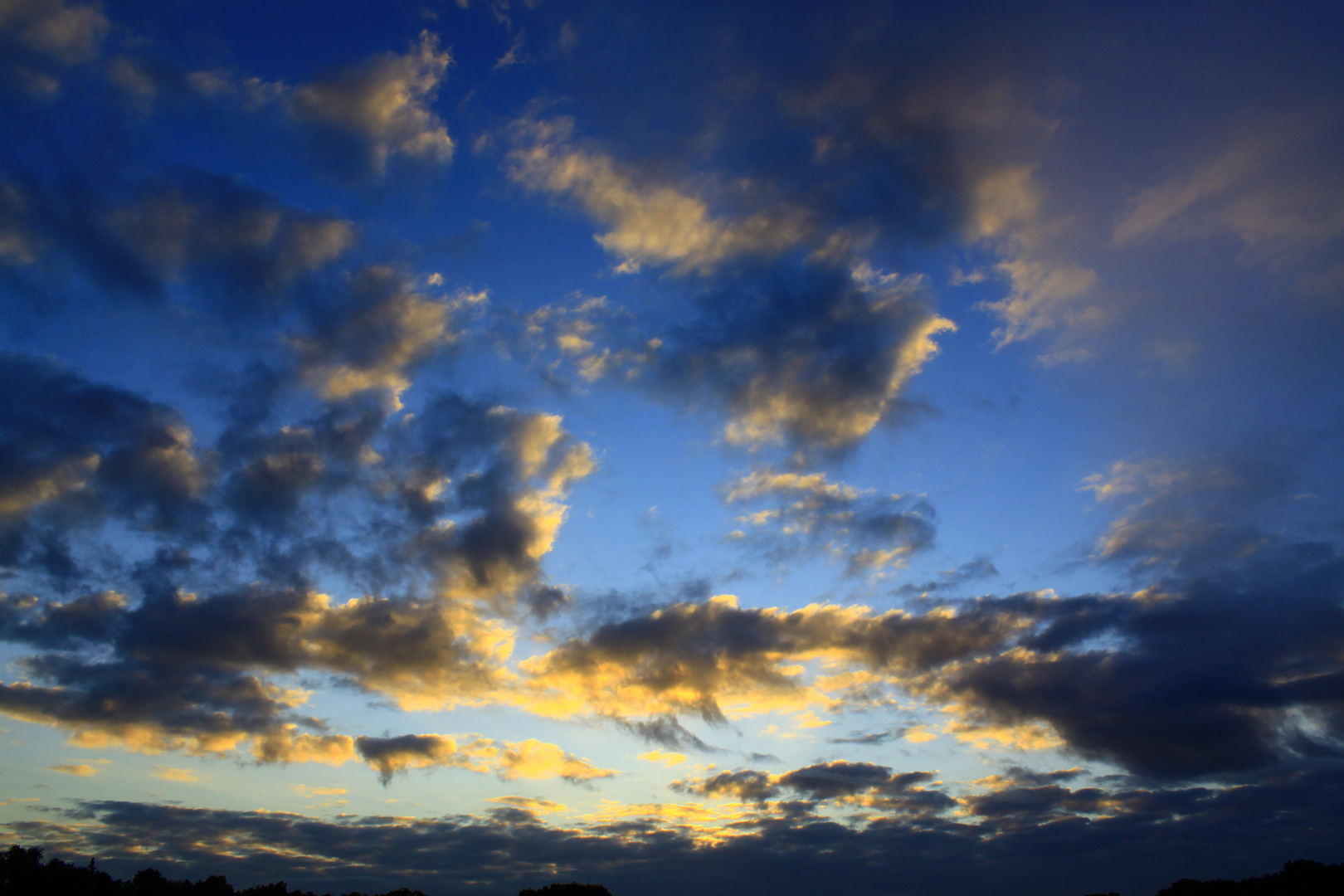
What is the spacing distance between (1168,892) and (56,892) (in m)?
171

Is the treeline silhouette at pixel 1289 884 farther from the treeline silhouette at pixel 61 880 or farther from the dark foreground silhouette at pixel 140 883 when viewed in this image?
the treeline silhouette at pixel 61 880

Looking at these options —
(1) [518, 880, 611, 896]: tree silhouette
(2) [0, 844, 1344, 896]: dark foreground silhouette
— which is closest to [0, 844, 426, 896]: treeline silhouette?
(2) [0, 844, 1344, 896]: dark foreground silhouette

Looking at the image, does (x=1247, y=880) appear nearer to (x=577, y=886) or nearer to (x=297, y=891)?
(x=577, y=886)

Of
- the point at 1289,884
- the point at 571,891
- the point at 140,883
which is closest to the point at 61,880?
the point at 140,883

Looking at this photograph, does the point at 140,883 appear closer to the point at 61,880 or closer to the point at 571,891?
the point at 61,880

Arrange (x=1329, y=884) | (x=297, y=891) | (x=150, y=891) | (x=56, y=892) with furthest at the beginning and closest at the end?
(x=297, y=891)
(x=150, y=891)
(x=56, y=892)
(x=1329, y=884)

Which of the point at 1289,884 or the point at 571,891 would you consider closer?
the point at 1289,884

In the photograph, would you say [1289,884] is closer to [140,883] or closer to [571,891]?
[571,891]

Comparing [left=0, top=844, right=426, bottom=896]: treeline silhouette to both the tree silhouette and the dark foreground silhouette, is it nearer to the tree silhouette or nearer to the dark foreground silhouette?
the dark foreground silhouette

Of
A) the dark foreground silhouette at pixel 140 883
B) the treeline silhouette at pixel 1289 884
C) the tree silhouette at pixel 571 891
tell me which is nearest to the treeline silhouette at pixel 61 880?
the dark foreground silhouette at pixel 140 883

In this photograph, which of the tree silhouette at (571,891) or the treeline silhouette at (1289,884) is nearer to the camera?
the treeline silhouette at (1289,884)

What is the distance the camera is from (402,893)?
463 ft

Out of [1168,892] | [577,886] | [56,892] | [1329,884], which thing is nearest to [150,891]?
[56,892]

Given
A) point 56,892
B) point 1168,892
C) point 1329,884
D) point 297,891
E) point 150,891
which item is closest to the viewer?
point 1329,884
